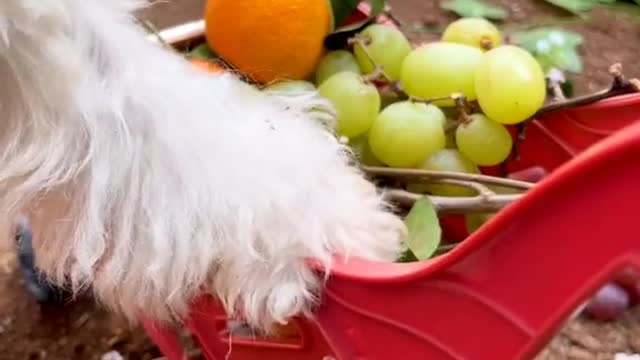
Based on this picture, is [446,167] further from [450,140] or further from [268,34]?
[268,34]

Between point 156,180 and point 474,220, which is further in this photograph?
point 474,220

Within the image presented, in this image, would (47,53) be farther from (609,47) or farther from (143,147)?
(609,47)

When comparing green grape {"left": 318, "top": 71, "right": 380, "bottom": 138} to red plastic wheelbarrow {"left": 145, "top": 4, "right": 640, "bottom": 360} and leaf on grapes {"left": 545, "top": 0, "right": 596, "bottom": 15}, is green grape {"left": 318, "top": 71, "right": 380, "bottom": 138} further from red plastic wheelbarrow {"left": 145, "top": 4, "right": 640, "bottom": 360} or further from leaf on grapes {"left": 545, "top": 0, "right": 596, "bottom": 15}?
leaf on grapes {"left": 545, "top": 0, "right": 596, "bottom": 15}

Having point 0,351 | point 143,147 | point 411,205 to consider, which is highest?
point 143,147

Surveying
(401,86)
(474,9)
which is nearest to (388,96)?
(401,86)

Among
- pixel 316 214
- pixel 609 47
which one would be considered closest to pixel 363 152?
pixel 316 214

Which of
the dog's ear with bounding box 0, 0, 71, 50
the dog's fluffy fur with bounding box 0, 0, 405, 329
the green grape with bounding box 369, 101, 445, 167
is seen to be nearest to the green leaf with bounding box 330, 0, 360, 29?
the green grape with bounding box 369, 101, 445, 167

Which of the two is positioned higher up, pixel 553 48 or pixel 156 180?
pixel 156 180
